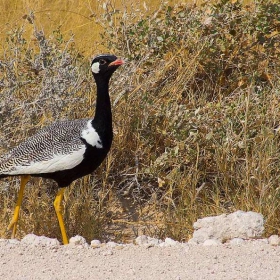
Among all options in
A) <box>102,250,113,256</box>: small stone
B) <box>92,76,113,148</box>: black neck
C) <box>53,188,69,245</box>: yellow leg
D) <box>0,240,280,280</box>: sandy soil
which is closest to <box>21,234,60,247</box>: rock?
<box>0,240,280,280</box>: sandy soil

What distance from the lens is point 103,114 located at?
21.9ft

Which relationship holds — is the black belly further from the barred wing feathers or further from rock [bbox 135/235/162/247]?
rock [bbox 135/235/162/247]

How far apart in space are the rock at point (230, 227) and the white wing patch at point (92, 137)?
3.40 ft

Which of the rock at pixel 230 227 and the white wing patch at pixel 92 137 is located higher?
the white wing patch at pixel 92 137

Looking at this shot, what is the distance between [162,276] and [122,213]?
2449mm

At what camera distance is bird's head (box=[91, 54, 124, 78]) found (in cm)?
673

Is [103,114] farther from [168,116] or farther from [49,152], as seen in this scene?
[168,116]

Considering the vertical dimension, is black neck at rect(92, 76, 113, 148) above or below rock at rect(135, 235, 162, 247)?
above

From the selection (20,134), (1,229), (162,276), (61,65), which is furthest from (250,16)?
(162,276)

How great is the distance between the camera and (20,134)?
23.7 feet

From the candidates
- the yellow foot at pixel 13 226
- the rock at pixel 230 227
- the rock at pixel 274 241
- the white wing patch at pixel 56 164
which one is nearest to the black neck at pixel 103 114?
the white wing patch at pixel 56 164

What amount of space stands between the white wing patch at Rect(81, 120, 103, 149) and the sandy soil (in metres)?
1.07

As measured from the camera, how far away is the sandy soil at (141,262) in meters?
5.13

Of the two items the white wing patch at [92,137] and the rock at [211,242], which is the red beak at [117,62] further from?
the rock at [211,242]
